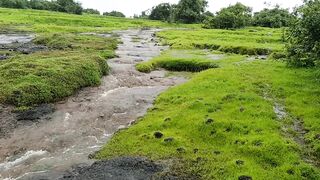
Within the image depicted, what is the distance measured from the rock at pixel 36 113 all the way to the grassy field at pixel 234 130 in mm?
6884

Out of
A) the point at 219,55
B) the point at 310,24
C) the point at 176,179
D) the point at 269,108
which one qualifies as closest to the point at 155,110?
the point at 269,108

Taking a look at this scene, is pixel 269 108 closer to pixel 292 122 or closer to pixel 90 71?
pixel 292 122

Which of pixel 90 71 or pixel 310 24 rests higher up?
pixel 310 24

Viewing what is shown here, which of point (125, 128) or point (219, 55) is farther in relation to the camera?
point (219, 55)

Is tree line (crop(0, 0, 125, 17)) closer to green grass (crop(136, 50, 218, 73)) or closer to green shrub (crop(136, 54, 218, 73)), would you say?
green grass (crop(136, 50, 218, 73))

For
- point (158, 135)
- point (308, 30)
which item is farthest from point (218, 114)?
point (308, 30)

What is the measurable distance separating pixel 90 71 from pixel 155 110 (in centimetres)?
1199

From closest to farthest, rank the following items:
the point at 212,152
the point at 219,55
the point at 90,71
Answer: the point at 212,152 < the point at 90,71 < the point at 219,55

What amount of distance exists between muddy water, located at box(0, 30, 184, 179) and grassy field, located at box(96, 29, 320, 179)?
140 cm

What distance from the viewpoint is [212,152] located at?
21.6m

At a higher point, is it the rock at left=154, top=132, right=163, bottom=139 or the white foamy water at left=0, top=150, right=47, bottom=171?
the rock at left=154, top=132, right=163, bottom=139

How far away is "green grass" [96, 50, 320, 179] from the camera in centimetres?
1981

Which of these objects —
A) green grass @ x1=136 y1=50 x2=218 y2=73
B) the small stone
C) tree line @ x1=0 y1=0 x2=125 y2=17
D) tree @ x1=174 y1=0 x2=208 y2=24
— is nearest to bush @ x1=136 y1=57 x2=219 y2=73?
green grass @ x1=136 y1=50 x2=218 y2=73

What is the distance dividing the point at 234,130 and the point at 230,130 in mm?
239
